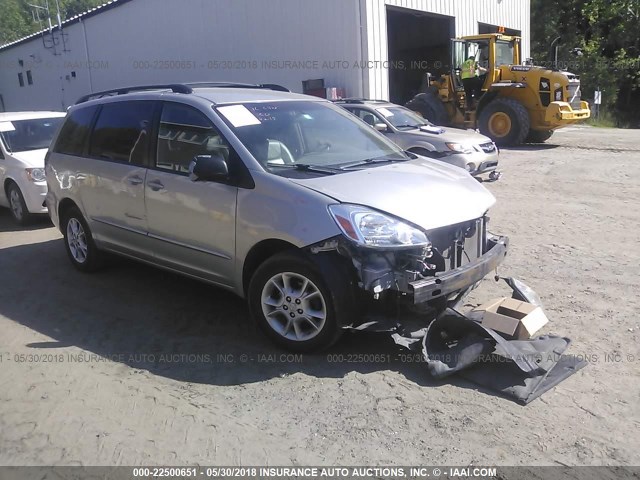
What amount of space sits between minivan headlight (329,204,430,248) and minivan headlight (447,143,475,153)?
665cm

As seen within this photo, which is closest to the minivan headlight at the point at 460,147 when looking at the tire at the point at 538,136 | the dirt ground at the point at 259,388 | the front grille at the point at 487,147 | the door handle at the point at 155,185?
the front grille at the point at 487,147

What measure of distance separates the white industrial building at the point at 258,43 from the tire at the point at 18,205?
9.45 m

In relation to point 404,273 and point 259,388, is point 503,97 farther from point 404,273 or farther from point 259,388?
point 259,388

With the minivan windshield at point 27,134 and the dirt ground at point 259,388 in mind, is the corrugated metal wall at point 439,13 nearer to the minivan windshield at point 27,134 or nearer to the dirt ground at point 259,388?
the minivan windshield at point 27,134

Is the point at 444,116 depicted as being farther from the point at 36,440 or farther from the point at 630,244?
the point at 36,440

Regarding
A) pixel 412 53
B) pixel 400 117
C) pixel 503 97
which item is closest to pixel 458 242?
pixel 400 117

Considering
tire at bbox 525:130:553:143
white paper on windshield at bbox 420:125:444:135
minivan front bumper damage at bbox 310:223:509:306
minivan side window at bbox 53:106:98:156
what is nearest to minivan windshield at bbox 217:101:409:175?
minivan front bumper damage at bbox 310:223:509:306

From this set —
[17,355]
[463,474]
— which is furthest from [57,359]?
[463,474]

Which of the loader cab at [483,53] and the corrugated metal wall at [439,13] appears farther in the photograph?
the loader cab at [483,53]

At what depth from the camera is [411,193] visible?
4.28 m

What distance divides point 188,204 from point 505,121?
1291 cm

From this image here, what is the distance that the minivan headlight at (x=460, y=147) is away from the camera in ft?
33.8

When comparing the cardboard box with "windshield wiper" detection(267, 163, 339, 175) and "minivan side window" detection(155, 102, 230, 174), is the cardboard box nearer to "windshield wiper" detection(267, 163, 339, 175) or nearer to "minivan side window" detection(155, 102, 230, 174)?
"windshield wiper" detection(267, 163, 339, 175)

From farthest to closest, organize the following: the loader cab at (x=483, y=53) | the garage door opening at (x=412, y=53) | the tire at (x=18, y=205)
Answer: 1. the garage door opening at (x=412, y=53)
2. the loader cab at (x=483, y=53)
3. the tire at (x=18, y=205)
